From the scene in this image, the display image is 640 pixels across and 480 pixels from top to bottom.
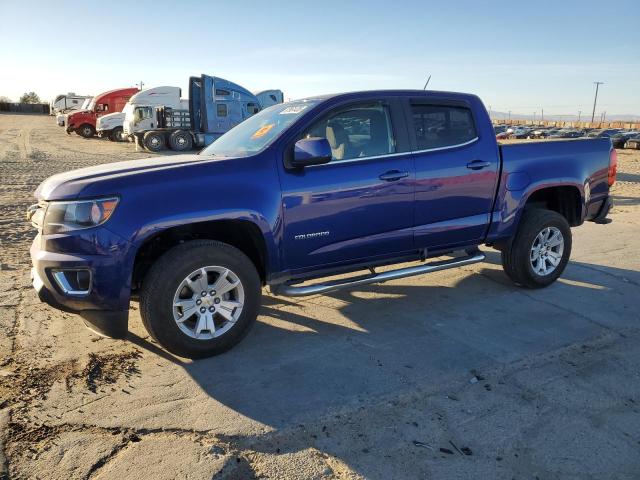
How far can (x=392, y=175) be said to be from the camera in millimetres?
4273

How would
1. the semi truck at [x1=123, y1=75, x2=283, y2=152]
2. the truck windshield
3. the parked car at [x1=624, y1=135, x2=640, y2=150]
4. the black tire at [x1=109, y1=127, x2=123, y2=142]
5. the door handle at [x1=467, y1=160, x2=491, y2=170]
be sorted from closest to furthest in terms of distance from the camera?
1. the truck windshield
2. the door handle at [x1=467, y1=160, x2=491, y2=170]
3. the semi truck at [x1=123, y1=75, x2=283, y2=152]
4. the black tire at [x1=109, y1=127, x2=123, y2=142]
5. the parked car at [x1=624, y1=135, x2=640, y2=150]

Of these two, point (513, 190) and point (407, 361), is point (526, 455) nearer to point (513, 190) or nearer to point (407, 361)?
point (407, 361)

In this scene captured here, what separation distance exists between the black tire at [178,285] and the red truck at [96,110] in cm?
3512

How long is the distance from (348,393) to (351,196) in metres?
1.56

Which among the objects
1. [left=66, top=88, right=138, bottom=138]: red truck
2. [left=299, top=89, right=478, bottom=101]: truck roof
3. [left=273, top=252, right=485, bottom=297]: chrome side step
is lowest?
[left=273, top=252, right=485, bottom=297]: chrome side step

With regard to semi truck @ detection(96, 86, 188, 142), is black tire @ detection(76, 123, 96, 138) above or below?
below

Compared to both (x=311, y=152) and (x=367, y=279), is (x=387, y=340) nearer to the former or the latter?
(x=367, y=279)

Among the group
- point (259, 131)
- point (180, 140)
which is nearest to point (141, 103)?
point (180, 140)

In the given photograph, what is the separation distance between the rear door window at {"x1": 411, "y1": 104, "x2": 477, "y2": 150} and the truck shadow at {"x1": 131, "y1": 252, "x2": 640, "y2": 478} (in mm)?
1528

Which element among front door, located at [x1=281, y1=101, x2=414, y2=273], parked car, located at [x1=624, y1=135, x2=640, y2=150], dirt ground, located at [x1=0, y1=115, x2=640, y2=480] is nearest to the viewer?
dirt ground, located at [x1=0, y1=115, x2=640, y2=480]

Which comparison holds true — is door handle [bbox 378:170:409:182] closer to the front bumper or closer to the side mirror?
the side mirror

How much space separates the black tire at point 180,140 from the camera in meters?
24.6

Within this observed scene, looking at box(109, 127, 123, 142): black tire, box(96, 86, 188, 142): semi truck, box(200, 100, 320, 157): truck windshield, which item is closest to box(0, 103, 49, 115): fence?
box(109, 127, 123, 142): black tire

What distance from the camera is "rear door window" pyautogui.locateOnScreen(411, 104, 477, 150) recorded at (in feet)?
15.1
